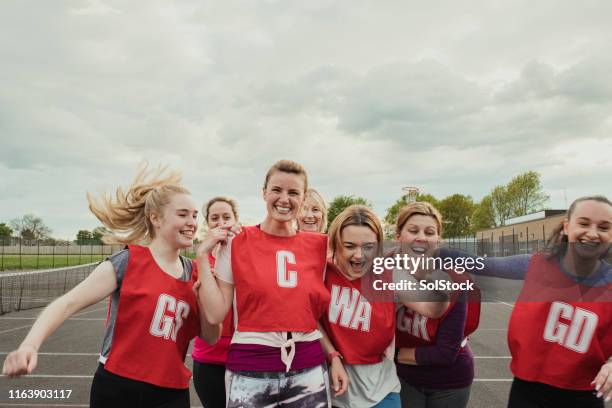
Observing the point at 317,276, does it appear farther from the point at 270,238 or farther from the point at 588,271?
the point at 588,271

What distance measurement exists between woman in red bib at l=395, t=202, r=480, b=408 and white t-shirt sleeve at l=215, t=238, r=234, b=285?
121cm

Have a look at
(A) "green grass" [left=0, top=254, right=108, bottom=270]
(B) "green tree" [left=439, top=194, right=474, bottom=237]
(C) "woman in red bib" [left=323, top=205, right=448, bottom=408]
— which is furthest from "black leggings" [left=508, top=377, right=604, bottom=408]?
(B) "green tree" [left=439, top=194, right=474, bottom=237]

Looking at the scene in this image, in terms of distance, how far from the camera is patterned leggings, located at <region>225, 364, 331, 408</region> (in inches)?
101

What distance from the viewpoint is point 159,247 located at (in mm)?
3107

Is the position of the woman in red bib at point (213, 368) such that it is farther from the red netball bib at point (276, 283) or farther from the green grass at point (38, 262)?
the green grass at point (38, 262)

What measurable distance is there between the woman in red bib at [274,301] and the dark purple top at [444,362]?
71 centimetres

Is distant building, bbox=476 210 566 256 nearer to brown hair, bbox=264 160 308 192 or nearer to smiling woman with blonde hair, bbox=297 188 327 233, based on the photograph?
smiling woman with blonde hair, bbox=297 188 327 233

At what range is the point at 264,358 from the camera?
8.55ft

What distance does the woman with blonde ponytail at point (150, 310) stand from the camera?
2744 millimetres

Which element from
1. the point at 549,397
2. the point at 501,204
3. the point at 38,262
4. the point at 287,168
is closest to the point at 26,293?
the point at 287,168

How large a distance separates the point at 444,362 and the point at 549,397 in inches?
24.2

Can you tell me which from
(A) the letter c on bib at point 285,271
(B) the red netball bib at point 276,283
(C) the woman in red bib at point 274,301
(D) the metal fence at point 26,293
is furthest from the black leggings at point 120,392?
(D) the metal fence at point 26,293

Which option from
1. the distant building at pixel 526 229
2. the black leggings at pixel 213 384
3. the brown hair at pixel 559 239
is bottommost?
the black leggings at pixel 213 384

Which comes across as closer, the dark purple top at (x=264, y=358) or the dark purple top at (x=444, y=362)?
the dark purple top at (x=264, y=358)
